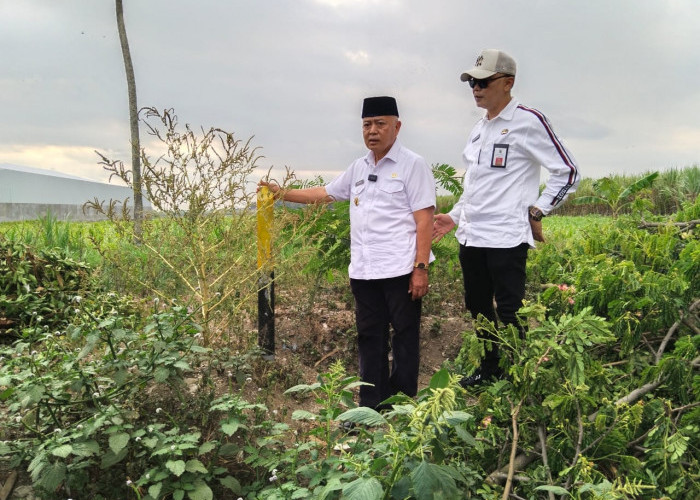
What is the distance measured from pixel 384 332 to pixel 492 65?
1848 millimetres

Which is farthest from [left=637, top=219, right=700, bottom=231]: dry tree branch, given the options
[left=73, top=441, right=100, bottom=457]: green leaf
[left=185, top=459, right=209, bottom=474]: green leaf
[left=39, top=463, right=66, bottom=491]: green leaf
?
[left=39, top=463, right=66, bottom=491]: green leaf

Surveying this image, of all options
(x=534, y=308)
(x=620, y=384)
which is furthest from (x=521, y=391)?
(x=620, y=384)

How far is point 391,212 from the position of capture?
3.73 m

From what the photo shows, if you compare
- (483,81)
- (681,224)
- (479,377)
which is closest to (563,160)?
(483,81)

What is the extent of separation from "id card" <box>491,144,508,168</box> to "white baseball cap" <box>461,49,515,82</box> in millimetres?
440

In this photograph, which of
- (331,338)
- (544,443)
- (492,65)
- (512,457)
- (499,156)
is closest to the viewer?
(512,457)

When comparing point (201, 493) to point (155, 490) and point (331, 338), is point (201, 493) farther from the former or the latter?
point (331, 338)

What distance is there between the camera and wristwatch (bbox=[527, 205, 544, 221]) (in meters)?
3.62

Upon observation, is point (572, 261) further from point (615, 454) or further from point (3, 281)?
point (3, 281)

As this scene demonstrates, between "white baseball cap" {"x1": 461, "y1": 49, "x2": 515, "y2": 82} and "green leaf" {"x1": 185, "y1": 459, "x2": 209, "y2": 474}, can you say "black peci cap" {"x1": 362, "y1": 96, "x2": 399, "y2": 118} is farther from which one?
"green leaf" {"x1": 185, "y1": 459, "x2": 209, "y2": 474}

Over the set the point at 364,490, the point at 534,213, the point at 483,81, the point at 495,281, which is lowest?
the point at 364,490

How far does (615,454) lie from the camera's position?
8.27ft

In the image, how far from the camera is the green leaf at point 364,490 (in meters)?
1.84

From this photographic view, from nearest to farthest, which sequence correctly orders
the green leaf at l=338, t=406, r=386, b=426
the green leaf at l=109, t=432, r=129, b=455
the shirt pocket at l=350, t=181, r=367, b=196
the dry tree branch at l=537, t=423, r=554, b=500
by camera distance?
the green leaf at l=338, t=406, r=386, b=426 → the dry tree branch at l=537, t=423, r=554, b=500 → the green leaf at l=109, t=432, r=129, b=455 → the shirt pocket at l=350, t=181, r=367, b=196
